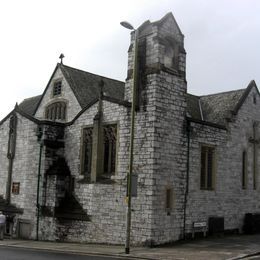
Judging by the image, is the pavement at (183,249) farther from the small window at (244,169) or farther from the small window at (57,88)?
the small window at (57,88)

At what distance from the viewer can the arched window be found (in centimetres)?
3054

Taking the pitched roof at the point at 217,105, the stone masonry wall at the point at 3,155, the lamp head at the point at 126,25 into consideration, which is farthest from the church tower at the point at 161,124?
the stone masonry wall at the point at 3,155

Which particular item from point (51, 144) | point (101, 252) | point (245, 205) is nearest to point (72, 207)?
point (51, 144)

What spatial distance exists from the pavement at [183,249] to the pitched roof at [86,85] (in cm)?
989

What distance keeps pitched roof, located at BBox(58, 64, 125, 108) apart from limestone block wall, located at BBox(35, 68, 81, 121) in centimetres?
35

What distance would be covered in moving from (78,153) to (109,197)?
361 cm

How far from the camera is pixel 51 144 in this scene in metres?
25.5

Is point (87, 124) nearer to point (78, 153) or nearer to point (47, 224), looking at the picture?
point (78, 153)

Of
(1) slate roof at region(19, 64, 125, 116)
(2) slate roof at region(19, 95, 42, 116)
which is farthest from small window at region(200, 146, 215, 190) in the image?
(2) slate roof at region(19, 95, 42, 116)

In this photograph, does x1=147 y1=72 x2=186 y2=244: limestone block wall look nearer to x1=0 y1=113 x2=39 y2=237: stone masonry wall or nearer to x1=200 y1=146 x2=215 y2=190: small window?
x1=200 y1=146 x2=215 y2=190: small window

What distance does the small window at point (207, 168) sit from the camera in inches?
915

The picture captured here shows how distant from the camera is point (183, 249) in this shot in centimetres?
1900

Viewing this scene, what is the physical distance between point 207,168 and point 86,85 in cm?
1099

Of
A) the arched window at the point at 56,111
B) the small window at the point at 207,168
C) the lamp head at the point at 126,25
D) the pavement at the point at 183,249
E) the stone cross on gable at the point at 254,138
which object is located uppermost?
the lamp head at the point at 126,25
